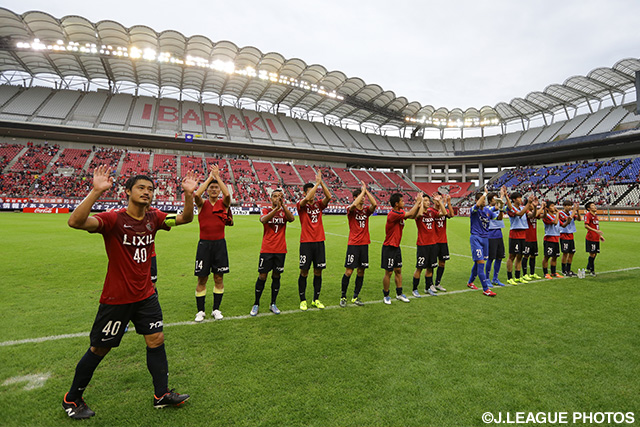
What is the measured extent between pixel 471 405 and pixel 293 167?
54446mm

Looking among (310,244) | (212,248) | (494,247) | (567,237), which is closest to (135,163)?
(212,248)

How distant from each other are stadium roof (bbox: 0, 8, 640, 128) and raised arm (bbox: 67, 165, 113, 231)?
127 ft

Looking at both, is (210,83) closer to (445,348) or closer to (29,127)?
(29,127)

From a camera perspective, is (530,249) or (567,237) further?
(567,237)

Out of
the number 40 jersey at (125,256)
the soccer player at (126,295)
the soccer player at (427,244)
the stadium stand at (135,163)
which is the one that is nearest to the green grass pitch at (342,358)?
the soccer player at (126,295)

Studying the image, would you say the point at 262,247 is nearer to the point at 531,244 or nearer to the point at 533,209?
the point at 533,209

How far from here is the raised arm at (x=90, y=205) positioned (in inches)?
104

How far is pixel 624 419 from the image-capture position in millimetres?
2975

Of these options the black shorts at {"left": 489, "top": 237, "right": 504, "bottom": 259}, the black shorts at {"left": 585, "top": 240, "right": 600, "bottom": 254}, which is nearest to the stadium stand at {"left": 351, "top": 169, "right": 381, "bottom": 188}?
the black shorts at {"left": 585, "top": 240, "right": 600, "bottom": 254}

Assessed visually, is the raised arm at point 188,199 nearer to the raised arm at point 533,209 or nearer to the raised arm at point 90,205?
the raised arm at point 90,205

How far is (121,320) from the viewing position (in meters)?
3.08

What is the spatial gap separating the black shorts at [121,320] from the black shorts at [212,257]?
2211 millimetres

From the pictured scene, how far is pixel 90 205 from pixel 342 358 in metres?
3.21

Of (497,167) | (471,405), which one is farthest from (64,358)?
(497,167)
